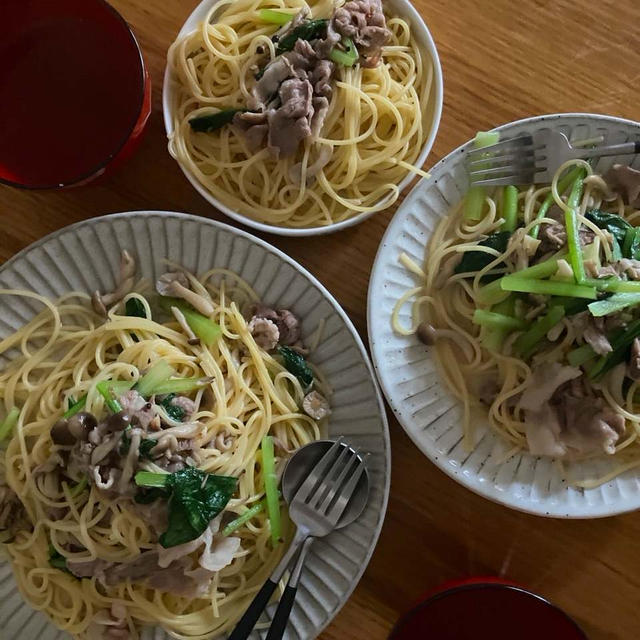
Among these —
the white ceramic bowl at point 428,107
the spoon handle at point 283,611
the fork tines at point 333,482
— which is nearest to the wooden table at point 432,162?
the white ceramic bowl at point 428,107

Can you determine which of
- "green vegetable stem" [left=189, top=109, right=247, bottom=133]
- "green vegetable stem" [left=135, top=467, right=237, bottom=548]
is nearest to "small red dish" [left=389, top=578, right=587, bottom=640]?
"green vegetable stem" [left=135, top=467, right=237, bottom=548]

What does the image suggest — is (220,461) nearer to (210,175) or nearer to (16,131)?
(210,175)

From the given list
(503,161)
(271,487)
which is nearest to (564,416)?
(503,161)

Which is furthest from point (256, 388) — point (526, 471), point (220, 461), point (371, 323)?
point (526, 471)

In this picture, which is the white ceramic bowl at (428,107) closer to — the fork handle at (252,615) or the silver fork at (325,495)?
the silver fork at (325,495)

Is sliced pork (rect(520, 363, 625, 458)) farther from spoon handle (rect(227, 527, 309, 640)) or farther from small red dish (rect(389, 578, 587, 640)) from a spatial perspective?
spoon handle (rect(227, 527, 309, 640))

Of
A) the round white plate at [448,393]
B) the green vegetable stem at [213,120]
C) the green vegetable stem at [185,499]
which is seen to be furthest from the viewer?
the green vegetable stem at [213,120]
